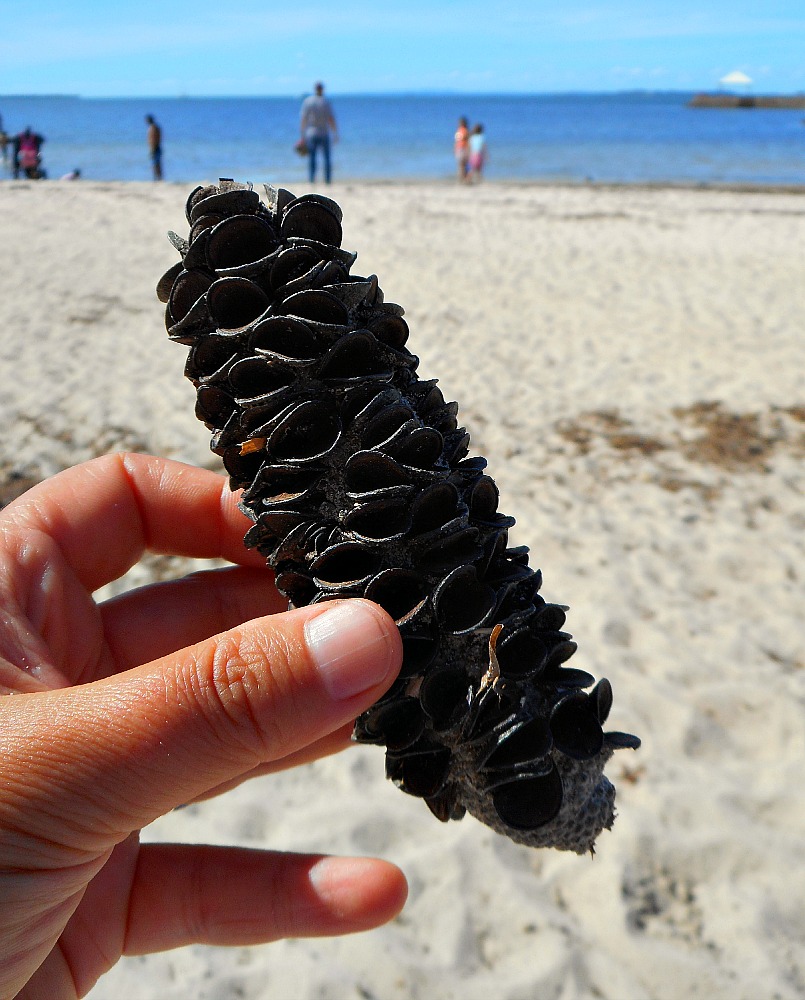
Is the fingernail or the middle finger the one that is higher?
the fingernail

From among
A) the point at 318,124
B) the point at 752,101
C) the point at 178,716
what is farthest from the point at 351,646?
the point at 752,101

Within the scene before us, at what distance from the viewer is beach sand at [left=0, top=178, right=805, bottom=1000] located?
285cm

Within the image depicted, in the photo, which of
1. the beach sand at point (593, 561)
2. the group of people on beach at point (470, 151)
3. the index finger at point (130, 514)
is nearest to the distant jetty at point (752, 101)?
the group of people on beach at point (470, 151)

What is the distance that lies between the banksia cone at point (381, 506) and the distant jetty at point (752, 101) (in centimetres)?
11029

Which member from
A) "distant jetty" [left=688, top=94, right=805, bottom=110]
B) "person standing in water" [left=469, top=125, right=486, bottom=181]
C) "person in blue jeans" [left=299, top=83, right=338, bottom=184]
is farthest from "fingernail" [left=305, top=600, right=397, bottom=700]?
"distant jetty" [left=688, top=94, right=805, bottom=110]

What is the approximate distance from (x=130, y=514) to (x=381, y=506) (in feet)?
5.42

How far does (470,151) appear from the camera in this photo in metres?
23.3

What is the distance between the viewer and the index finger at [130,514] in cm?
277

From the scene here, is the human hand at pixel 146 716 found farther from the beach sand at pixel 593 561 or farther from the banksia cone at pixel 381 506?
the beach sand at pixel 593 561

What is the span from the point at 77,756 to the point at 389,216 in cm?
1399

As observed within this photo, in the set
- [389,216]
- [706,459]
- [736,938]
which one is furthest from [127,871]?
[389,216]

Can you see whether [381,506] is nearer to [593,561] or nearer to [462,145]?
[593,561]

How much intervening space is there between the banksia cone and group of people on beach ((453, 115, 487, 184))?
22.1 metres

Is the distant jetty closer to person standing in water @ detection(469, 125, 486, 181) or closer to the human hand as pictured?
person standing in water @ detection(469, 125, 486, 181)
